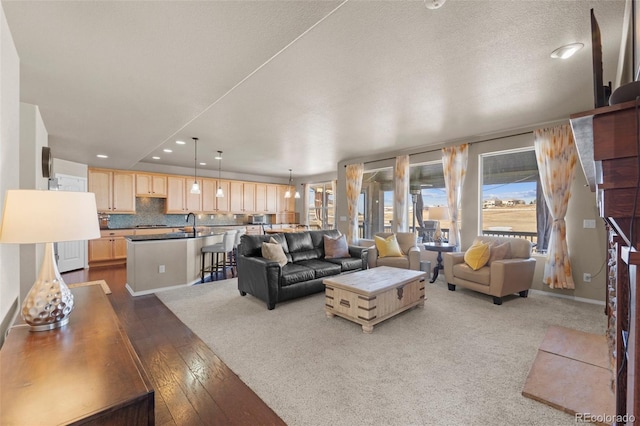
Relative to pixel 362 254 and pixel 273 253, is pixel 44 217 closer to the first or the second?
pixel 273 253

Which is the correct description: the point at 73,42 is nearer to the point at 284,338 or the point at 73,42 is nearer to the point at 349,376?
the point at 284,338

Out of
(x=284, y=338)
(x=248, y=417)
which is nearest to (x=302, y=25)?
(x=248, y=417)

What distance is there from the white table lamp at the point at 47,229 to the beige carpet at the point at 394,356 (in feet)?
4.30

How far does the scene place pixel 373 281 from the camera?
10.6 ft

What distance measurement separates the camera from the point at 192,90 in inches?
100.0

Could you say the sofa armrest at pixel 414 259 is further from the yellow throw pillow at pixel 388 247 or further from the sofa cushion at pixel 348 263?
the sofa cushion at pixel 348 263

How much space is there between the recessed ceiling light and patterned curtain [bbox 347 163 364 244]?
4503 millimetres

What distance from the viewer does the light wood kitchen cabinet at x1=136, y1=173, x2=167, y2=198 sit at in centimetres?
693

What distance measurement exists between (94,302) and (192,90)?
1.93m

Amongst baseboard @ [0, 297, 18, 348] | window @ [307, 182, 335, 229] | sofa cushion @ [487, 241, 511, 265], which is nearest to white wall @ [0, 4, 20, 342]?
baseboard @ [0, 297, 18, 348]

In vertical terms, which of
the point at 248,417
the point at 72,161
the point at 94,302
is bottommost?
the point at 248,417

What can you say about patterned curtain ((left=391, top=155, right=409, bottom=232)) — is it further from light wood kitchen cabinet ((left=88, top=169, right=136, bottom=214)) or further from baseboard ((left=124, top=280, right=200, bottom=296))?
light wood kitchen cabinet ((left=88, top=169, right=136, bottom=214))

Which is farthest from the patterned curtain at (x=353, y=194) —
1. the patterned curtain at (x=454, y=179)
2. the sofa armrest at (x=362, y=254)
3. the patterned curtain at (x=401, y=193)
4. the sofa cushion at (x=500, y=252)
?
the sofa cushion at (x=500, y=252)

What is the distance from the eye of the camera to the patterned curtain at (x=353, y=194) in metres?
6.74
